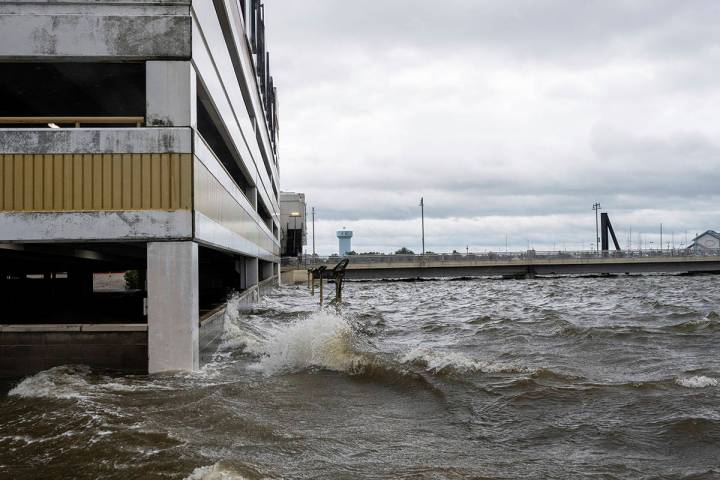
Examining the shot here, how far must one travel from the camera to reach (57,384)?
987cm

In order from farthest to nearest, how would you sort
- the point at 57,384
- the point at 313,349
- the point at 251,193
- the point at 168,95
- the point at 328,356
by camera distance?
the point at 251,193 → the point at 313,349 → the point at 328,356 → the point at 168,95 → the point at 57,384

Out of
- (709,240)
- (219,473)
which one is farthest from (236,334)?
(709,240)

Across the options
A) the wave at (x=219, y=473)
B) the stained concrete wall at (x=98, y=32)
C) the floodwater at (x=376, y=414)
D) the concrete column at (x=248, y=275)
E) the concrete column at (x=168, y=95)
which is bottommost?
the floodwater at (x=376, y=414)

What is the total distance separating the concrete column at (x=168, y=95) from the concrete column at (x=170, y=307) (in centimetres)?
233

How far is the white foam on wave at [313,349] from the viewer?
12508 mm

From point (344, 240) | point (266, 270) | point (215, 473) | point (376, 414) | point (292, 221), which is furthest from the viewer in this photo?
point (344, 240)

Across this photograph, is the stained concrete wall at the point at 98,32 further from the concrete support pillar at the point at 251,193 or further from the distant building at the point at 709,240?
the distant building at the point at 709,240

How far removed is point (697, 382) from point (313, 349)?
7372 millimetres

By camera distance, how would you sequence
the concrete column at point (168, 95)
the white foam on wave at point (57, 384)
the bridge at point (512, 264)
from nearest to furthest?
the white foam on wave at point (57, 384)
the concrete column at point (168, 95)
the bridge at point (512, 264)

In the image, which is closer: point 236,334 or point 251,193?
point 236,334

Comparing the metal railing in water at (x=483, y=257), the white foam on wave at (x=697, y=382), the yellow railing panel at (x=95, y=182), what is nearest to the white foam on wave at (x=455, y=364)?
the white foam on wave at (x=697, y=382)

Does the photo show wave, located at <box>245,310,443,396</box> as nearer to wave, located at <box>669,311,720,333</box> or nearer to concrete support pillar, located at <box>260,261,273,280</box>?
wave, located at <box>669,311,720,333</box>

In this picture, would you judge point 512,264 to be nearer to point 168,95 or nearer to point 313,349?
point 313,349

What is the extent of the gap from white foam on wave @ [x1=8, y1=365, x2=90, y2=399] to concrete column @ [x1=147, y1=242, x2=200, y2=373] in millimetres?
1292
